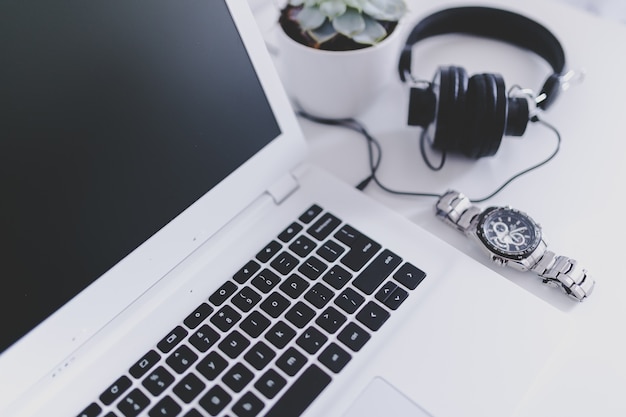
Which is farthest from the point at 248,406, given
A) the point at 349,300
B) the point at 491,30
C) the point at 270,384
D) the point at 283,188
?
the point at 491,30

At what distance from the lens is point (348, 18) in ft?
1.95

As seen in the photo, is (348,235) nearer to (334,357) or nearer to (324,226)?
(324,226)

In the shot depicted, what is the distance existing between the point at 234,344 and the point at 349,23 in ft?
1.17

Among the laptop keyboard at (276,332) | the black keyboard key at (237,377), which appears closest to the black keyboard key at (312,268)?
the laptop keyboard at (276,332)

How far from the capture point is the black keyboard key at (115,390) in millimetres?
444

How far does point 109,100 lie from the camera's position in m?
0.44

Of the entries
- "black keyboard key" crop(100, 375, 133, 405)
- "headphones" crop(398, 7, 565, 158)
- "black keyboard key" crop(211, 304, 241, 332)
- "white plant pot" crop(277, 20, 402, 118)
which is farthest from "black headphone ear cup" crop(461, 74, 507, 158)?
"black keyboard key" crop(100, 375, 133, 405)

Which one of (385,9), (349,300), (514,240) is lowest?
(349,300)

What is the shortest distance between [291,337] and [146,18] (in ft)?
0.96

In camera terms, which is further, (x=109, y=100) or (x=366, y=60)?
(x=366, y=60)

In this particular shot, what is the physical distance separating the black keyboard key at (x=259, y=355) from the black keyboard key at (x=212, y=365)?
0.07ft

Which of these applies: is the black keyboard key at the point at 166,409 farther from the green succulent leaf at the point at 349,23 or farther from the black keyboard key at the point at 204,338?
the green succulent leaf at the point at 349,23

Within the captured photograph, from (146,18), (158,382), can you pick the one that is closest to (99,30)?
(146,18)

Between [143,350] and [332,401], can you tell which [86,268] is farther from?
[332,401]
